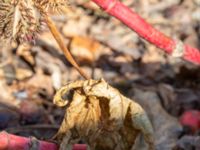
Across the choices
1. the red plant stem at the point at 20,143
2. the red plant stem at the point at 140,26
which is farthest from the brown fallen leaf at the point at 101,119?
the red plant stem at the point at 140,26

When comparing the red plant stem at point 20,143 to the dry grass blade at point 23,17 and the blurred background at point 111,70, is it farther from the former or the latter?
the blurred background at point 111,70

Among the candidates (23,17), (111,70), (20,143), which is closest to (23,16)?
(23,17)

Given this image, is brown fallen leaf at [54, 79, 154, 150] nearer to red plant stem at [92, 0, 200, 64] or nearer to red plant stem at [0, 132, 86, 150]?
red plant stem at [0, 132, 86, 150]

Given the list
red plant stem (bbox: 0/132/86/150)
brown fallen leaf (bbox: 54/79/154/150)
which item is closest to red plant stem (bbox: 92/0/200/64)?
brown fallen leaf (bbox: 54/79/154/150)

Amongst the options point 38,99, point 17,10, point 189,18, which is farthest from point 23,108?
point 189,18

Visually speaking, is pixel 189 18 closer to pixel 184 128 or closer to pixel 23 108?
pixel 184 128
